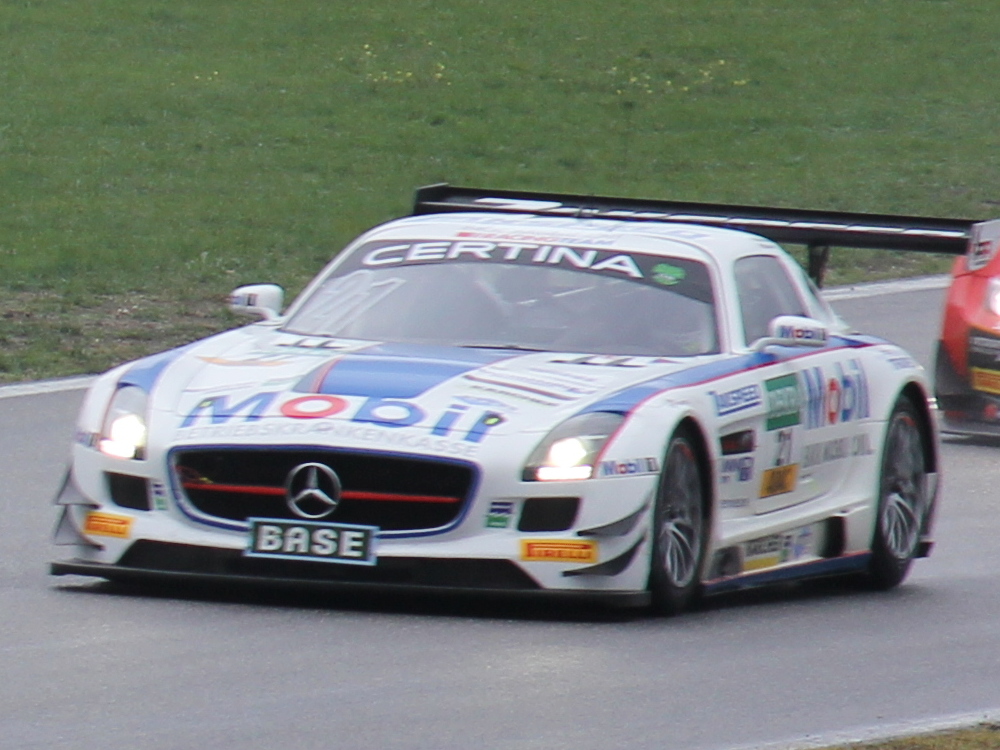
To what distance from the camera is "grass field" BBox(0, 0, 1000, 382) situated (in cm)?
2173

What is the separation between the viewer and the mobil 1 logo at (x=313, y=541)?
7645 mm

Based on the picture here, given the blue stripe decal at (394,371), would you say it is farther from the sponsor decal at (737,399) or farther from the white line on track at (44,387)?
the white line on track at (44,387)

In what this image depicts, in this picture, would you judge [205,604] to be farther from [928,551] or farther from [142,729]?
[928,551]

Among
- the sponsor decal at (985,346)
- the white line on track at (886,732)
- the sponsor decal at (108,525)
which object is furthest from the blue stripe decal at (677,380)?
the sponsor decal at (985,346)

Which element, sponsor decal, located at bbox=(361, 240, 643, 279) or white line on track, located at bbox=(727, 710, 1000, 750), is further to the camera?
sponsor decal, located at bbox=(361, 240, 643, 279)

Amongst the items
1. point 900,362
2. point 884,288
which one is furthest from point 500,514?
point 884,288

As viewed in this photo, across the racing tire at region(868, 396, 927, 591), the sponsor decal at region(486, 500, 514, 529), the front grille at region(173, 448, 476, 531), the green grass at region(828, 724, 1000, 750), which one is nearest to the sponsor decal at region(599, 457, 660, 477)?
the sponsor decal at region(486, 500, 514, 529)

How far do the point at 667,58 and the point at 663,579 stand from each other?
28.4 metres

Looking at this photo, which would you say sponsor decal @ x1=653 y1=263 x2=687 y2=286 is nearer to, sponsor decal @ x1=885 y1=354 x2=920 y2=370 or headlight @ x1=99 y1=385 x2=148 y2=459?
Result: sponsor decal @ x1=885 y1=354 x2=920 y2=370

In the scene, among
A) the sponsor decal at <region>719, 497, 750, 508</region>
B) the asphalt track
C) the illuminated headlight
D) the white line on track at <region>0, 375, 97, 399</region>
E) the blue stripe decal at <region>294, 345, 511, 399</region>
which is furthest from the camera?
the white line on track at <region>0, 375, 97, 399</region>

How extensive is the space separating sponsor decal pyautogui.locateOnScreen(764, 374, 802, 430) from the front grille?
1417 millimetres

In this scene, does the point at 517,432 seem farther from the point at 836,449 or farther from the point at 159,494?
the point at 836,449

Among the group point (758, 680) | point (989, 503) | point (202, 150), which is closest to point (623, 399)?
point (758, 680)

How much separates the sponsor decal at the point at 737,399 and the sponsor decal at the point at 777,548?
48cm
